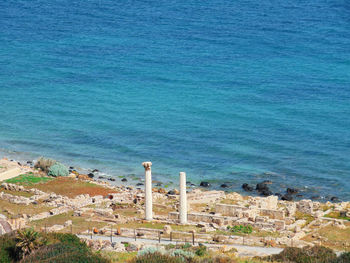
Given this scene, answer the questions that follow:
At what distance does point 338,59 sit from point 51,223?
82462 millimetres

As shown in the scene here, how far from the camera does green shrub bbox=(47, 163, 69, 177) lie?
69.6 meters

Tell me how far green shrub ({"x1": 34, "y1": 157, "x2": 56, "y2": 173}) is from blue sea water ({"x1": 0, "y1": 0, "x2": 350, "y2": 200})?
490cm

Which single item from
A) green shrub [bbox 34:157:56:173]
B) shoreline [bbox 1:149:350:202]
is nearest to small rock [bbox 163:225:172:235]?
shoreline [bbox 1:149:350:202]

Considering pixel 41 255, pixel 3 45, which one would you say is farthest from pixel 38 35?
pixel 41 255

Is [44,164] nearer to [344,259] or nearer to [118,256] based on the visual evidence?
[118,256]

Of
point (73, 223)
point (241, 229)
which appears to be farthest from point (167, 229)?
point (73, 223)

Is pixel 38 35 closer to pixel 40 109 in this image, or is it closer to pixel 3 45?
pixel 3 45

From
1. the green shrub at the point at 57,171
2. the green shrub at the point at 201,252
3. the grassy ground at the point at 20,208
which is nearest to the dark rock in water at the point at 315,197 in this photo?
the green shrub at the point at 57,171

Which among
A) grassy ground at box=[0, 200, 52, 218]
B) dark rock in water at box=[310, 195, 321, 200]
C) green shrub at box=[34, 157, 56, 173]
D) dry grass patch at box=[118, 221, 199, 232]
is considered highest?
→ green shrub at box=[34, 157, 56, 173]

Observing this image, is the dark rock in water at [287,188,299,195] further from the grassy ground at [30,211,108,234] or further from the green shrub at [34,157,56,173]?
the green shrub at [34,157,56,173]

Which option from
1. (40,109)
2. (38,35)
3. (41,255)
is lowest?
(41,255)

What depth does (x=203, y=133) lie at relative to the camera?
88688 millimetres

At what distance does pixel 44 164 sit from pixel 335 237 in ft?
110

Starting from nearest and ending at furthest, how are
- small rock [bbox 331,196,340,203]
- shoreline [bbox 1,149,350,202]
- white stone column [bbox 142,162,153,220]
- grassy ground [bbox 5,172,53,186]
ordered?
white stone column [bbox 142,162,153,220], grassy ground [bbox 5,172,53,186], small rock [bbox 331,196,340,203], shoreline [bbox 1,149,350,202]
